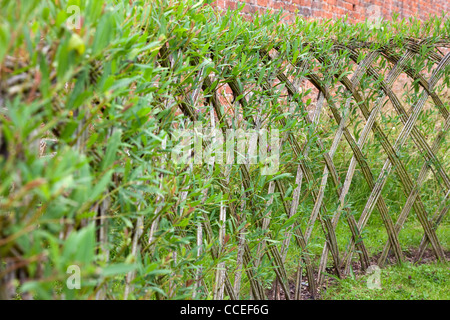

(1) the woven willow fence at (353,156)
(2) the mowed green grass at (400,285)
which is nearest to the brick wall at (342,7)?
(1) the woven willow fence at (353,156)

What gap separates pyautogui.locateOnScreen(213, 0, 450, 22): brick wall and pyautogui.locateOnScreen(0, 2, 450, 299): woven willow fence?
1.99m

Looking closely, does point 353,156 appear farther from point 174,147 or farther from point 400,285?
point 174,147

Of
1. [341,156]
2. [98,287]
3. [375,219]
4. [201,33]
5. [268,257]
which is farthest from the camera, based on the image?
[341,156]

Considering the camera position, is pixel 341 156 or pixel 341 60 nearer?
pixel 341 60

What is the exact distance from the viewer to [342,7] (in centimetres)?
541

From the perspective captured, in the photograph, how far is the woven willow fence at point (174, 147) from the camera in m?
0.60

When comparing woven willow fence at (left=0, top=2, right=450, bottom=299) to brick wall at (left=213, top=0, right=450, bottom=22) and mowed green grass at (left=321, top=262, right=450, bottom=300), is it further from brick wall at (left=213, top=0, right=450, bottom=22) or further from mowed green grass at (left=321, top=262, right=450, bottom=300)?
brick wall at (left=213, top=0, right=450, bottom=22)

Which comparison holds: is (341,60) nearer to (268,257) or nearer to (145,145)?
(268,257)

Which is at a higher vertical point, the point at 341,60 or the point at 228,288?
the point at 341,60

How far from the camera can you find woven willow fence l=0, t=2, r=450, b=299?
1.98 ft

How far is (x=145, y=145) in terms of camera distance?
87cm
